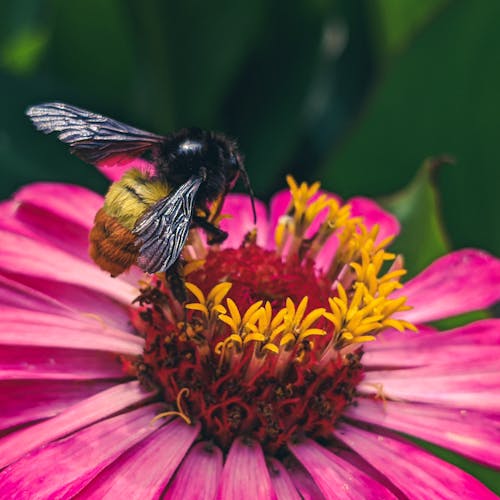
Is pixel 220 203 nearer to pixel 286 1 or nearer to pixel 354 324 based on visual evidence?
pixel 354 324

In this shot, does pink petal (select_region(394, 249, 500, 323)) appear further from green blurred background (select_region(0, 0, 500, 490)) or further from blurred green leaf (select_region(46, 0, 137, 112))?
blurred green leaf (select_region(46, 0, 137, 112))

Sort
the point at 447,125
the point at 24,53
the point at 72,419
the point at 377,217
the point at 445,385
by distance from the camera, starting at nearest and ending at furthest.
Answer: the point at 72,419 → the point at 445,385 → the point at 377,217 → the point at 447,125 → the point at 24,53

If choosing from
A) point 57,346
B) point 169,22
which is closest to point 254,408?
point 57,346

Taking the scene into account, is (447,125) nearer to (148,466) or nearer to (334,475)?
(334,475)

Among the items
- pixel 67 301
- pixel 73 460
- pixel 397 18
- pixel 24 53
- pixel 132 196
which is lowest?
pixel 73 460

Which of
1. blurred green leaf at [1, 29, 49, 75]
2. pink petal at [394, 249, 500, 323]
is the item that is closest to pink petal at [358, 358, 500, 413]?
pink petal at [394, 249, 500, 323]

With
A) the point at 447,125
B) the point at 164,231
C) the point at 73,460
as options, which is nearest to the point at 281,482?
the point at 73,460

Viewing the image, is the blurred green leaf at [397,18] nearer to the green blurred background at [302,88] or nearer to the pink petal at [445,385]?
the green blurred background at [302,88]
